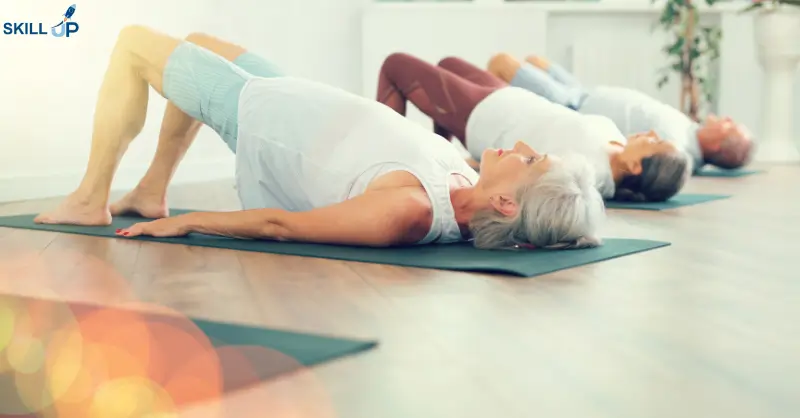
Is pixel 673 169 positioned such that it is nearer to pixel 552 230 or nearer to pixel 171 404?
pixel 552 230

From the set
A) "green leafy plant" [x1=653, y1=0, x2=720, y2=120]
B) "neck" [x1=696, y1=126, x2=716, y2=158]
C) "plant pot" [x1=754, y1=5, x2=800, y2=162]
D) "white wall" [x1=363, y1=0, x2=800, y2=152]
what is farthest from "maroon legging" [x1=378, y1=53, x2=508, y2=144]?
"plant pot" [x1=754, y1=5, x2=800, y2=162]

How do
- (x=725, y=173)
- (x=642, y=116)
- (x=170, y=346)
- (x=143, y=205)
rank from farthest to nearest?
(x=725, y=173) → (x=642, y=116) → (x=143, y=205) → (x=170, y=346)

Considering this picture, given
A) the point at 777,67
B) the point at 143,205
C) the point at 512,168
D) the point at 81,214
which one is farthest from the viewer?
the point at 777,67

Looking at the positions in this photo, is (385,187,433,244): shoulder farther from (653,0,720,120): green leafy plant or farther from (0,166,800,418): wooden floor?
(653,0,720,120): green leafy plant

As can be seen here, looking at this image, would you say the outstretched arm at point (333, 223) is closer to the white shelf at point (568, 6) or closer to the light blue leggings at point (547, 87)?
the light blue leggings at point (547, 87)

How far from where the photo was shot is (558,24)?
7.38 metres

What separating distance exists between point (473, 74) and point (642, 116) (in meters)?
0.91

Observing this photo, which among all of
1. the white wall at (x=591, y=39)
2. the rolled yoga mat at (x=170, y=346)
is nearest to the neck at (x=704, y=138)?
the white wall at (x=591, y=39)

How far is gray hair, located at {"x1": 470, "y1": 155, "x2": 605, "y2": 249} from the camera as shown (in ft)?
7.95

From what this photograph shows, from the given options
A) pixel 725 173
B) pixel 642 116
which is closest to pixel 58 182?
pixel 642 116

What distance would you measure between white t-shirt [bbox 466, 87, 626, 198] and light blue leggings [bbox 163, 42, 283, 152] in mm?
1336

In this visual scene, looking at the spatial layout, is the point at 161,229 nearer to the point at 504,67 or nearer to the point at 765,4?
the point at 504,67

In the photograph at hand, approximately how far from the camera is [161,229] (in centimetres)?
281

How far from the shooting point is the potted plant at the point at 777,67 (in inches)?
263
